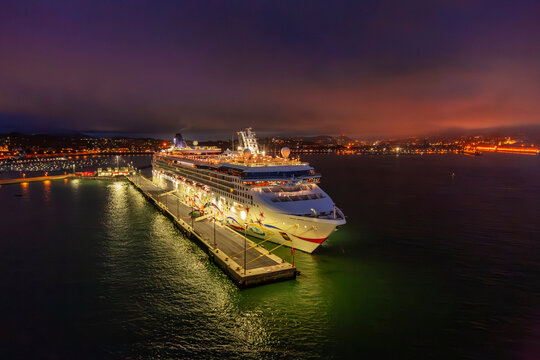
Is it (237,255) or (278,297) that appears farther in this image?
(237,255)

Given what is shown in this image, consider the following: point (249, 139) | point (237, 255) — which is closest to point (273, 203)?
point (237, 255)

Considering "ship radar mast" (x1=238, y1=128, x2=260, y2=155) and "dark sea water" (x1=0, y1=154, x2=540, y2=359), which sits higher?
"ship radar mast" (x1=238, y1=128, x2=260, y2=155)

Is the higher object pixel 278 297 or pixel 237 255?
pixel 237 255

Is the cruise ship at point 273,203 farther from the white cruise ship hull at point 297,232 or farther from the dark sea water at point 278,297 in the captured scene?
the dark sea water at point 278,297

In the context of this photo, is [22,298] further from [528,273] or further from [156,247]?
[528,273]

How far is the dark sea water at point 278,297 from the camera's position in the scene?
17.8 meters

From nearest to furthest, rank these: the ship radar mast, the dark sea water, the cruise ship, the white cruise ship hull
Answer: the dark sea water → the white cruise ship hull → the cruise ship → the ship radar mast

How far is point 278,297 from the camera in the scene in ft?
74.1

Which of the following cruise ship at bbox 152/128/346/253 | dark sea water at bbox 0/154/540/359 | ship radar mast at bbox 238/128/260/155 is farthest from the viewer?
ship radar mast at bbox 238/128/260/155

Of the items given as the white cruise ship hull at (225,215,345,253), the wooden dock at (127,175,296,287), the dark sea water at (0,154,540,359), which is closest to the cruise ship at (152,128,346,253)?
the white cruise ship hull at (225,215,345,253)

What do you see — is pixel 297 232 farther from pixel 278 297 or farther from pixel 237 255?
pixel 278 297

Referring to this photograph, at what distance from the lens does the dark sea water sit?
58.3 ft

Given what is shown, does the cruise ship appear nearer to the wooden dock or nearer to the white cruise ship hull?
the white cruise ship hull

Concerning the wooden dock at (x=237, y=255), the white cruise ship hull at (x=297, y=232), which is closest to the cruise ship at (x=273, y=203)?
the white cruise ship hull at (x=297, y=232)
